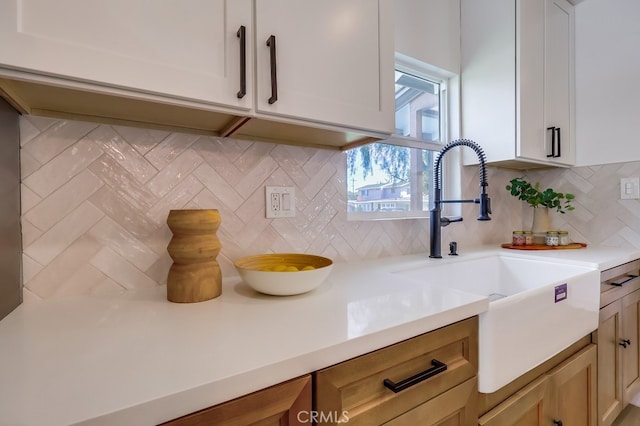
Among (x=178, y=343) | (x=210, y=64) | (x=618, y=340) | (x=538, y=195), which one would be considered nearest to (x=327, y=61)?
(x=210, y=64)

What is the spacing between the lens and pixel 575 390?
3.51 ft

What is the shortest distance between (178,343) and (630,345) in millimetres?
1983

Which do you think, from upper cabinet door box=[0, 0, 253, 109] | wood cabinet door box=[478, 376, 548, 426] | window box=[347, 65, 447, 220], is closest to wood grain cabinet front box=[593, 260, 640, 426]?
wood cabinet door box=[478, 376, 548, 426]

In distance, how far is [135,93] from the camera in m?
0.65

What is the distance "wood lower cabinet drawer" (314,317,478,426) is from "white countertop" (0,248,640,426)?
0.03 m

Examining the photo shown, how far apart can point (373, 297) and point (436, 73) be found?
145 cm

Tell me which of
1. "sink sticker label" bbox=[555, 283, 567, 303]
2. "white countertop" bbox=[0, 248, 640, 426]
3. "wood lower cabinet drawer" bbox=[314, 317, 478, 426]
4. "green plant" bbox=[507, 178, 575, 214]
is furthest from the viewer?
"green plant" bbox=[507, 178, 575, 214]

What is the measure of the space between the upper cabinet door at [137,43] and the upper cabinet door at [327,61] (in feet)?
0.19

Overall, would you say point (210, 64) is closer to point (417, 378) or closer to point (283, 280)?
point (283, 280)

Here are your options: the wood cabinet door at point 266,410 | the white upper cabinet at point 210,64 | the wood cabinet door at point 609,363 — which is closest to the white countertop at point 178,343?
the wood cabinet door at point 266,410

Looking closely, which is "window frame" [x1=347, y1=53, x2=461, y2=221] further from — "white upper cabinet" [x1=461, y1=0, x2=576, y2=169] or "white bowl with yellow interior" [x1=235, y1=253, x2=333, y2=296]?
"white bowl with yellow interior" [x1=235, y1=253, x2=333, y2=296]

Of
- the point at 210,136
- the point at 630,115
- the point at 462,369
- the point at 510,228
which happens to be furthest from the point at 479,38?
the point at 462,369

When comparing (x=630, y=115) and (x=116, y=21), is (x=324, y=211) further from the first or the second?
(x=630, y=115)

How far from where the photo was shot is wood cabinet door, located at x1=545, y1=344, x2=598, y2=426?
97 centimetres
